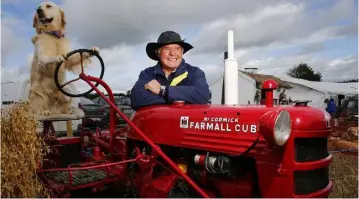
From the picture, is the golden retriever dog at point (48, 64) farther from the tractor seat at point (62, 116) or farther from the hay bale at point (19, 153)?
the hay bale at point (19, 153)

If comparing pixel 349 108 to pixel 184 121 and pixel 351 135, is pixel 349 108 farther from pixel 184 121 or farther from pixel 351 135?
pixel 184 121

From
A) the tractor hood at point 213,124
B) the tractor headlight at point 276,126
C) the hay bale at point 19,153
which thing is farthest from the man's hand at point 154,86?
the tractor headlight at point 276,126

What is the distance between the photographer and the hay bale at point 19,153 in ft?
10.1

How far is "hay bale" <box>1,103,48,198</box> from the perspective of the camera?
10.1 feet

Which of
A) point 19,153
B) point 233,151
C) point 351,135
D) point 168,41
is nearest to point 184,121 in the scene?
point 233,151

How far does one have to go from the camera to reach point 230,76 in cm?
608

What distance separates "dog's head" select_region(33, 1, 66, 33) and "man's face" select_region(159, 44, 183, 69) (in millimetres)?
2264

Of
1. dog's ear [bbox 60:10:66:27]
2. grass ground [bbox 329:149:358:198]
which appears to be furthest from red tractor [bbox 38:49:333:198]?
dog's ear [bbox 60:10:66:27]

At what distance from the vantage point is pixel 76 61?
5090 mm

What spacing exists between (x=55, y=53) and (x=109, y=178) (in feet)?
6.91

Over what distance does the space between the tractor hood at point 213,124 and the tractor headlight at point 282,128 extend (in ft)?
0.31

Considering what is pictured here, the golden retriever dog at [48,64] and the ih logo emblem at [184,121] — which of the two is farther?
the golden retriever dog at [48,64]

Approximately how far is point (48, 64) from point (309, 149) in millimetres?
3620

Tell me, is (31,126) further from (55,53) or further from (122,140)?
(55,53)
